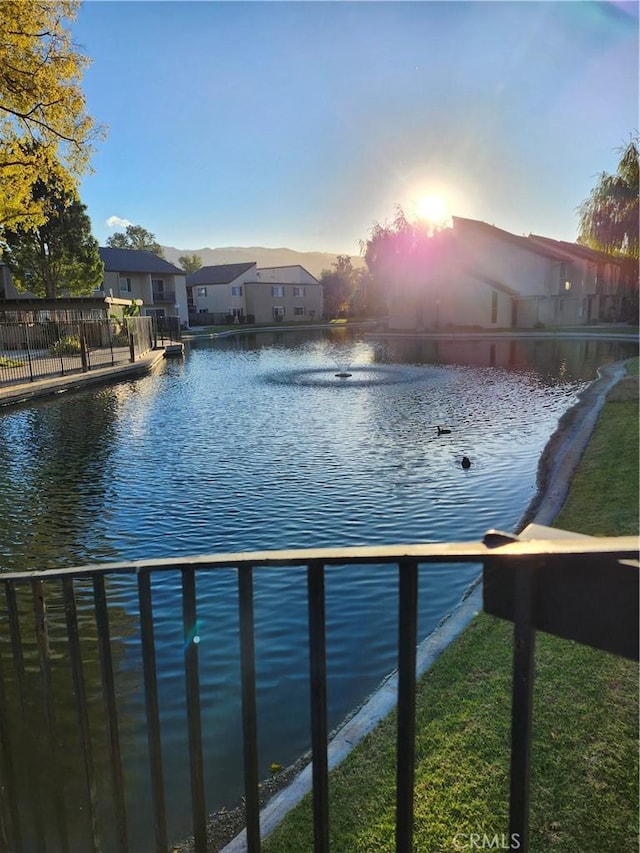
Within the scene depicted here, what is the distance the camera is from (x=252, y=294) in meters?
75.1

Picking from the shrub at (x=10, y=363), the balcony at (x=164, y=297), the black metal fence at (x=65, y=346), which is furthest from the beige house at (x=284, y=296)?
the shrub at (x=10, y=363)

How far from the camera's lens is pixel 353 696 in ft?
15.3

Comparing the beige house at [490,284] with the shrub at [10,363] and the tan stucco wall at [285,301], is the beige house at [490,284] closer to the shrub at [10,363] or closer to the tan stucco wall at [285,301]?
the tan stucco wall at [285,301]

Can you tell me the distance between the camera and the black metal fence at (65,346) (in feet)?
73.3

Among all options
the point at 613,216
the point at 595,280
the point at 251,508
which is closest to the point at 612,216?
the point at 613,216

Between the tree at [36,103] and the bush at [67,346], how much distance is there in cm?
977

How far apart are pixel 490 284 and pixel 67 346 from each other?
32.4 metres

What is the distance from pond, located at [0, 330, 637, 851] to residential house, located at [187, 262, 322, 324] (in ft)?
175

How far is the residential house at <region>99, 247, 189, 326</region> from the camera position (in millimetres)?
55625

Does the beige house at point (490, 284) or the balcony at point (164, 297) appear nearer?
the beige house at point (490, 284)

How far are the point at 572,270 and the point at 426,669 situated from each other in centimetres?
5337

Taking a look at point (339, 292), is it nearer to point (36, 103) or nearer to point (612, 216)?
point (612, 216)

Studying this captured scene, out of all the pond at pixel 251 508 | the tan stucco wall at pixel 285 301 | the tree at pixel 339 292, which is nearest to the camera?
the pond at pixel 251 508

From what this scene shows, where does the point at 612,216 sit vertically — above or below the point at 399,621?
above
